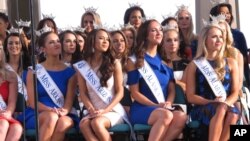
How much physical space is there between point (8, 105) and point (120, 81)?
988 mm

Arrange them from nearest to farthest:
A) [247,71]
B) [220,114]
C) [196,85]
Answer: [220,114], [196,85], [247,71]

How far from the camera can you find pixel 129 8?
751 centimetres

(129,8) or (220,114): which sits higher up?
(129,8)

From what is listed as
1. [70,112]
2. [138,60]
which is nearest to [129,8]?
[138,60]

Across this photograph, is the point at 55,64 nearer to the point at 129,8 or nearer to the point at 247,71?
the point at 129,8

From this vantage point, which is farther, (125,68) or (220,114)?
(125,68)

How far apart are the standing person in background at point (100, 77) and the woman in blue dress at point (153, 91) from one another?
139mm

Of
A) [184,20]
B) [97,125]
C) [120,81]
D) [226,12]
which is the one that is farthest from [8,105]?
[226,12]

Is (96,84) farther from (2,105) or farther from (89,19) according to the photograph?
(89,19)

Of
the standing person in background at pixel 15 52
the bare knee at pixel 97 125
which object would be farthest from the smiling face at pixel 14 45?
the bare knee at pixel 97 125

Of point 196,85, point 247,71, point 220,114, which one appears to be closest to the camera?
point 220,114

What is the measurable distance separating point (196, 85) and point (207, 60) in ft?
0.79

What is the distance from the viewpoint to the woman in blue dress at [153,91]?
6148mm

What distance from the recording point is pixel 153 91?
648 centimetres
